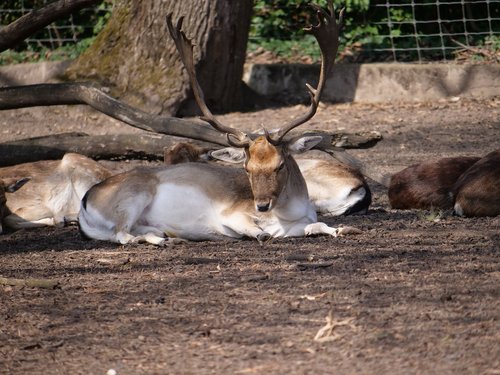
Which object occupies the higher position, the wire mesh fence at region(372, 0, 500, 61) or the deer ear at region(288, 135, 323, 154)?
the deer ear at region(288, 135, 323, 154)

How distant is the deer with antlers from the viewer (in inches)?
318

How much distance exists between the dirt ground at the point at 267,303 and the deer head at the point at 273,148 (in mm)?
446

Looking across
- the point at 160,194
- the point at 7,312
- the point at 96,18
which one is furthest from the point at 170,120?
the point at 96,18

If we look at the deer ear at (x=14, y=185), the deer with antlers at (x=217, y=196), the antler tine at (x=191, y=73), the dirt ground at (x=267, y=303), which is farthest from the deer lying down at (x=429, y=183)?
the deer ear at (x=14, y=185)

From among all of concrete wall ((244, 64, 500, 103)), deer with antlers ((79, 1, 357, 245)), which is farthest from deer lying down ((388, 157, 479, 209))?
concrete wall ((244, 64, 500, 103))

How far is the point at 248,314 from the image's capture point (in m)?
5.72

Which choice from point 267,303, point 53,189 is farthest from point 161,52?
point 267,303

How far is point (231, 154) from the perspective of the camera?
838 centimetres

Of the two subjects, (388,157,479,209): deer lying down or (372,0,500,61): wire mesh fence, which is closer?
(388,157,479,209): deer lying down

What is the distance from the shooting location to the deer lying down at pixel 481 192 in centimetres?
829

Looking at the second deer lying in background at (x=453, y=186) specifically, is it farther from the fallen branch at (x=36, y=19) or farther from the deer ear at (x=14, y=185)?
the deer ear at (x=14, y=185)

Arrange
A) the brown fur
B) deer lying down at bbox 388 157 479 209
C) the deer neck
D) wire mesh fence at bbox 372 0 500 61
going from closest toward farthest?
the deer neck < deer lying down at bbox 388 157 479 209 < the brown fur < wire mesh fence at bbox 372 0 500 61

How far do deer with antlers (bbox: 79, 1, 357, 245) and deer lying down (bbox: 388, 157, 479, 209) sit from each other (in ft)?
3.51

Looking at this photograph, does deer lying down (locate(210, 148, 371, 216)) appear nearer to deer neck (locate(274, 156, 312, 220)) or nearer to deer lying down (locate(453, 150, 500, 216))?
deer neck (locate(274, 156, 312, 220))
